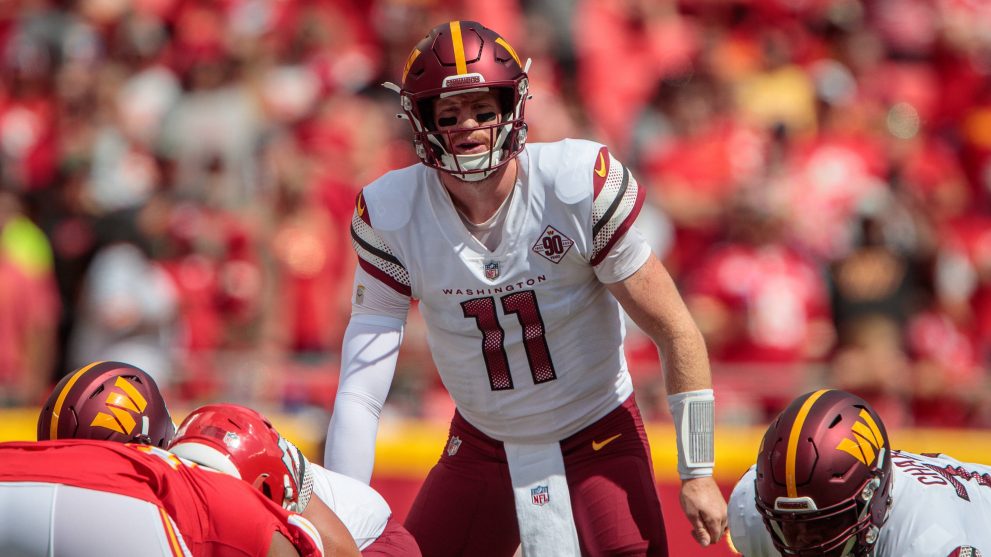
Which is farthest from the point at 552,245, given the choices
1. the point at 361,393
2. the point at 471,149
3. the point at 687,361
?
the point at 361,393

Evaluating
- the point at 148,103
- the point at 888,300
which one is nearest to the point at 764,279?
the point at 888,300

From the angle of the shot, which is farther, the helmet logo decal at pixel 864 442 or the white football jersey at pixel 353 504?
the white football jersey at pixel 353 504

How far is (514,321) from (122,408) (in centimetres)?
120

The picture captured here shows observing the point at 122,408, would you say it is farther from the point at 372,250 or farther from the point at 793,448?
the point at 793,448

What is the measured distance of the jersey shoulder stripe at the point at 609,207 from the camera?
414 centimetres

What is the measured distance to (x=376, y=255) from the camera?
→ 14.4 ft

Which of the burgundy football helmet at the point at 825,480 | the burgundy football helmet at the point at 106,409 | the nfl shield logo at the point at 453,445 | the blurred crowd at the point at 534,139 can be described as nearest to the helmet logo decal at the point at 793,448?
the burgundy football helmet at the point at 825,480

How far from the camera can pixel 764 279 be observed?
26.2 feet

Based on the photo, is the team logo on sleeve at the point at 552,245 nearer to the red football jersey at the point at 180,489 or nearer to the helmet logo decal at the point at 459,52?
the helmet logo decal at the point at 459,52

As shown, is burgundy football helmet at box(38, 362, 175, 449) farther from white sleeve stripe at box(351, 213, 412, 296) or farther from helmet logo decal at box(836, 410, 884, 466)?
helmet logo decal at box(836, 410, 884, 466)

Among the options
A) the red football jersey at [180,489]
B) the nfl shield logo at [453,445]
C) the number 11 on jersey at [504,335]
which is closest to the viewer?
the red football jersey at [180,489]

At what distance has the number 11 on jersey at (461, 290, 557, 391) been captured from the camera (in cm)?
428

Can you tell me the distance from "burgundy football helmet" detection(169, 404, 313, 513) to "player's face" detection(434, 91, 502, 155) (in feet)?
3.29

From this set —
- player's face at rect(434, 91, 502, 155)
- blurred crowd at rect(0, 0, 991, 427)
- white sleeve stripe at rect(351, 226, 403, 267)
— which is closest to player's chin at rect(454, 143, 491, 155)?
player's face at rect(434, 91, 502, 155)
